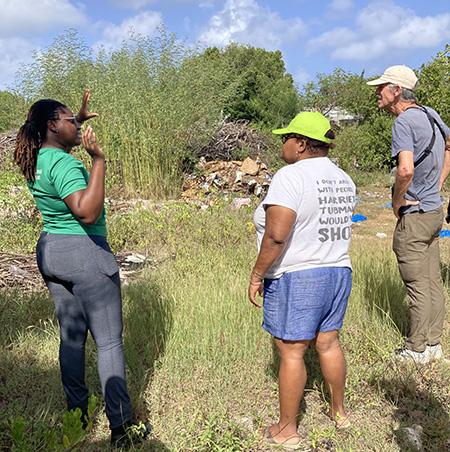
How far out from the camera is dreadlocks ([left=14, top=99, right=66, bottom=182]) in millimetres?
2322

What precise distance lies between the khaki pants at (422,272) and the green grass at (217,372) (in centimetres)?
22

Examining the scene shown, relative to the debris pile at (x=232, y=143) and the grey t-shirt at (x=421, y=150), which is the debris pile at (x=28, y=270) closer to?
the grey t-shirt at (x=421, y=150)

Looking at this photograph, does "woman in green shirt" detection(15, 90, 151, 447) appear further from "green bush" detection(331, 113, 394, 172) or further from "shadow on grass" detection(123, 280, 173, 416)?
"green bush" detection(331, 113, 394, 172)

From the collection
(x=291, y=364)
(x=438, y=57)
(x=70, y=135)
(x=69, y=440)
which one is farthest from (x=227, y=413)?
(x=438, y=57)

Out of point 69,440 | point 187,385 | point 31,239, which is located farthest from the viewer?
point 31,239

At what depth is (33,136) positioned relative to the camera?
2330 millimetres

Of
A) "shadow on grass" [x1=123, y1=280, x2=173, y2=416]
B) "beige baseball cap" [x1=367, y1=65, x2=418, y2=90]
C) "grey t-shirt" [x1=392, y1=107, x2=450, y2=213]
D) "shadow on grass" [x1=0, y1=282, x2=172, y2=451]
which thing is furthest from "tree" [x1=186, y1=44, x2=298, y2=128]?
"grey t-shirt" [x1=392, y1=107, x2=450, y2=213]

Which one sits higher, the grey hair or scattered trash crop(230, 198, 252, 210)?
the grey hair

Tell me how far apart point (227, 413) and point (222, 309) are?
101 centimetres

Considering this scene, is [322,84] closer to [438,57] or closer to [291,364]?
[438,57]

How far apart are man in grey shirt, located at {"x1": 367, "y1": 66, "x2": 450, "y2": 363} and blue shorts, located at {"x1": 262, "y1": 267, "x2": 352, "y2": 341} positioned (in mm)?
1047

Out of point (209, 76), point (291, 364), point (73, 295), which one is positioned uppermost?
point (209, 76)

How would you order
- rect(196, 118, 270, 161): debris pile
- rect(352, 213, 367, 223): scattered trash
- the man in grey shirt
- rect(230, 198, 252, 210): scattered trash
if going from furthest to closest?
rect(196, 118, 270, 161): debris pile
rect(352, 213, 367, 223): scattered trash
rect(230, 198, 252, 210): scattered trash
the man in grey shirt

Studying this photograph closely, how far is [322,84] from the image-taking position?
20.9 m
